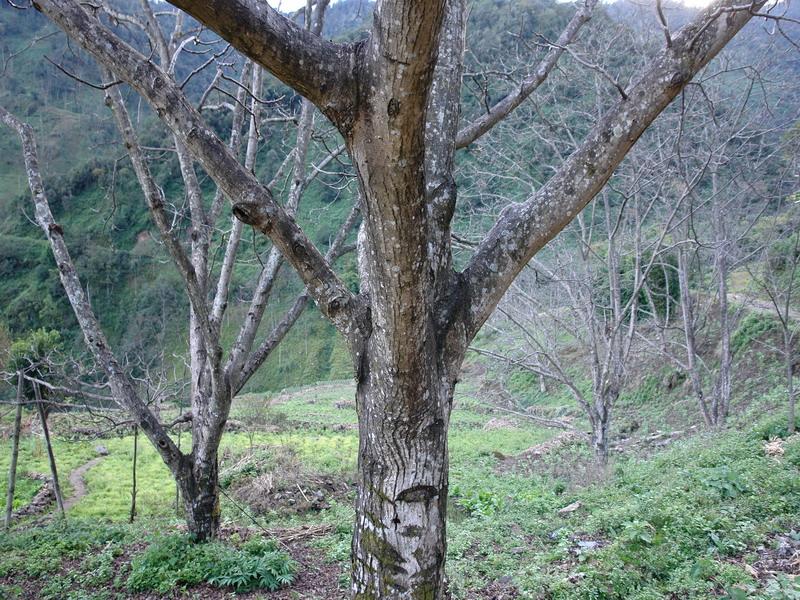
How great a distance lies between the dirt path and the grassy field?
0.32 meters

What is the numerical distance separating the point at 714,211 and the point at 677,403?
27.9ft

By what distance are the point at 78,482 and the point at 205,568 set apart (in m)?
10.8

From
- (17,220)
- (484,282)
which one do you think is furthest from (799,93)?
(17,220)

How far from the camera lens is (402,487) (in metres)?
1.99

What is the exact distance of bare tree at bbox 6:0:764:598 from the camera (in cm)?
150

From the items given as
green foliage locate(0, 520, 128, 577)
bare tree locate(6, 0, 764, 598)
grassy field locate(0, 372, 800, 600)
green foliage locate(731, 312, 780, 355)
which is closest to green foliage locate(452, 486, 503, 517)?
grassy field locate(0, 372, 800, 600)

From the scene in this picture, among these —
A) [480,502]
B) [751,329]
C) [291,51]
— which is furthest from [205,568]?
[751,329]

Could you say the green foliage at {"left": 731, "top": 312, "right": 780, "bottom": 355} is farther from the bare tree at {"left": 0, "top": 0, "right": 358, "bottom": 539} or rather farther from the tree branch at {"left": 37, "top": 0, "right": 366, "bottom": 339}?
the tree branch at {"left": 37, "top": 0, "right": 366, "bottom": 339}

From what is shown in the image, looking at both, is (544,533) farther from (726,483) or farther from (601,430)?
(601,430)

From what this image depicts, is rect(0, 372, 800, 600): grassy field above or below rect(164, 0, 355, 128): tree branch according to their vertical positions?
below

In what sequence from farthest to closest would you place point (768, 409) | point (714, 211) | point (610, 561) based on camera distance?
point (768, 409) → point (714, 211) → point (610, 561)

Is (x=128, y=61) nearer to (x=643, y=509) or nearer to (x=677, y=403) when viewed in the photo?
(x=643, y=509)

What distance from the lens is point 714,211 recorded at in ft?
29.9

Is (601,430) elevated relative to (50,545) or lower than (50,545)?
elevated
